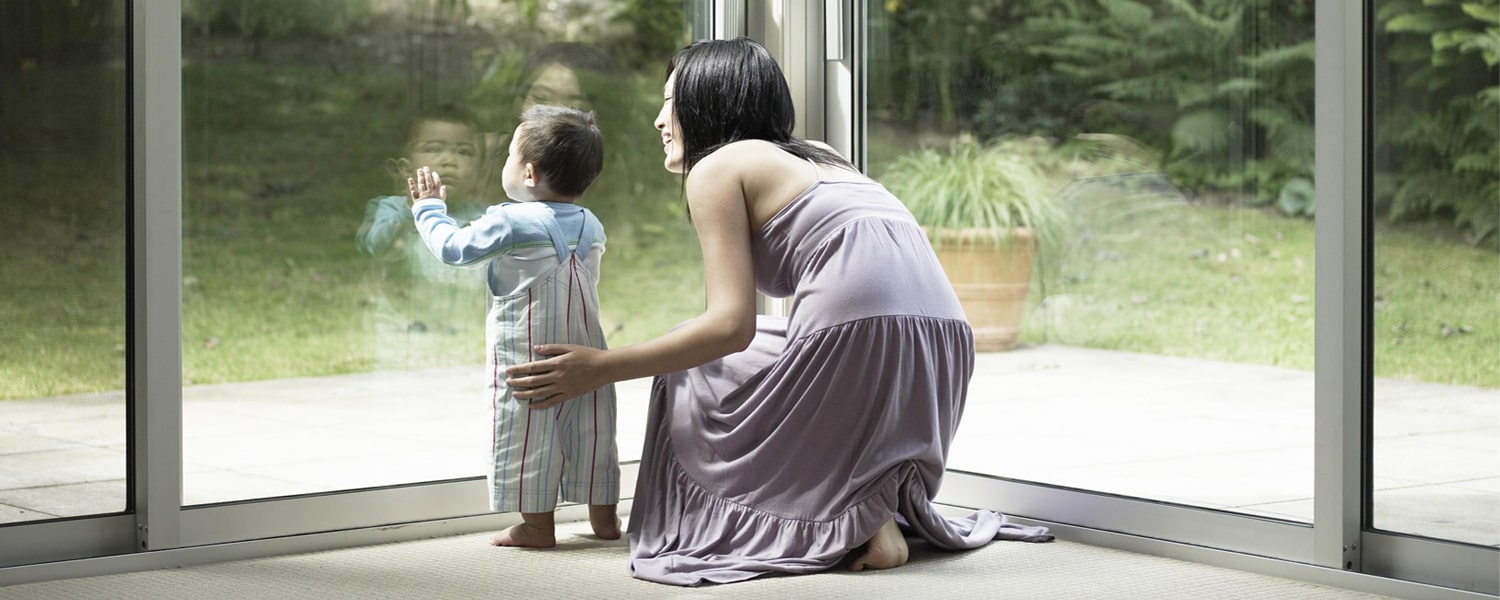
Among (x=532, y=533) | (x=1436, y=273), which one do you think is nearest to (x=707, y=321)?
(x=532, y=533)

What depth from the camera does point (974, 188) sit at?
310 centimetres

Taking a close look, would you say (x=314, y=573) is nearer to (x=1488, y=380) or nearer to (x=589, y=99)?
(x=589, y=99)

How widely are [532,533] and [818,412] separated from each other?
1.89 feet

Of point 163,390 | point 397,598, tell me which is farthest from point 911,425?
point 163,390

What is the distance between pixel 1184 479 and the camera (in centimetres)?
269

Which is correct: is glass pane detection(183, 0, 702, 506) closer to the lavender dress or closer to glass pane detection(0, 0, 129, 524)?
glass pane detection(0, 0, 129, 524)

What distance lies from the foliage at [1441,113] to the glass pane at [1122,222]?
0.45 ft

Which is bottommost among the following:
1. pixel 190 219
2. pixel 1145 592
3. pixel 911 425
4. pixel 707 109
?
pixel 1145 592

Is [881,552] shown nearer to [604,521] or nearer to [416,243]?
[604,521]

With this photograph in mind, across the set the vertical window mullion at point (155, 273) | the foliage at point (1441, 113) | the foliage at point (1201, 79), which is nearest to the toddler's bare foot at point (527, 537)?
the vertical window mullion at point (155, 273)

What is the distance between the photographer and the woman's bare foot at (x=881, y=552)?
2.46m

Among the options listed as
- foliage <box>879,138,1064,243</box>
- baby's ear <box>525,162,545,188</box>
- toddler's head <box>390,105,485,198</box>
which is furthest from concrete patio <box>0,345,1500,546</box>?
baby's ear <box>525,162,545,188</box>

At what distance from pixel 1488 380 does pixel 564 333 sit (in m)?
1.47

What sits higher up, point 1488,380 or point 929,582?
point 1488,380
